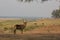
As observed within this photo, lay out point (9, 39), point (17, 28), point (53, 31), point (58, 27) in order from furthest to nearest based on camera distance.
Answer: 1. point (58, 27)
2. point (53, 31)
3. point (17, 28)
4. point (9, 39)

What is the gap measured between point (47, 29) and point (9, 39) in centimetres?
920

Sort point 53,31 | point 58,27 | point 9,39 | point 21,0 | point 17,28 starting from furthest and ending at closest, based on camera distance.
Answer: point 58,27, point 53,31, point 17,28, point 21,0, point 9,39

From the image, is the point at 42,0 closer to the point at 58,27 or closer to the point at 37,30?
the point at 37,30

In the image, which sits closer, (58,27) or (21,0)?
(21,0)

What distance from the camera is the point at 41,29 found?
26750mm

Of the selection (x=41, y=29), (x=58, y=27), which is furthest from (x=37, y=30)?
(x=58, y=27)

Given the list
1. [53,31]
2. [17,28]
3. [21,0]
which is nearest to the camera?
[21,0]

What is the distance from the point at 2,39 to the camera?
17.7m

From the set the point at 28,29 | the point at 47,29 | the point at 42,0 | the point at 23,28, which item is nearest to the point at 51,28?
the point at 47,29

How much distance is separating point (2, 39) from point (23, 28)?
6032 millimetres

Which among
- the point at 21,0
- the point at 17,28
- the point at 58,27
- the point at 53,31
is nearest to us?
the point at 21,0

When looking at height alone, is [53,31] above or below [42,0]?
below

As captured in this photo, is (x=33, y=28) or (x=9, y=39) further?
(x=33, y=28)

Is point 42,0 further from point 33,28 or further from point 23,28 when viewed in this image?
point 33,28
